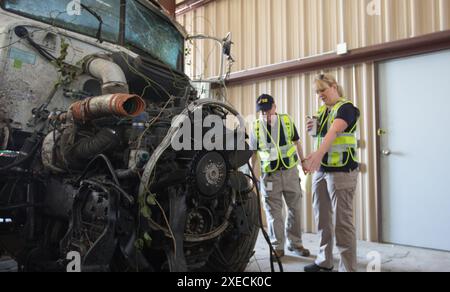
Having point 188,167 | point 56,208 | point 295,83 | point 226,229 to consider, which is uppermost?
point 295,83

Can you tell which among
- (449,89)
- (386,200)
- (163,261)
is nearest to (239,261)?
(163,261)

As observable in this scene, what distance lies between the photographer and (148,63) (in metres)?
2.55

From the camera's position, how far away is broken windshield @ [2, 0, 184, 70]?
2389 millimetres

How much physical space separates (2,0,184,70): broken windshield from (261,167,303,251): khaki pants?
154cm

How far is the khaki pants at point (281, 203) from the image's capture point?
3.43m

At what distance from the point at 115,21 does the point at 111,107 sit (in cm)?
143

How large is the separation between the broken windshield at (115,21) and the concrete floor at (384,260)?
1984 mm

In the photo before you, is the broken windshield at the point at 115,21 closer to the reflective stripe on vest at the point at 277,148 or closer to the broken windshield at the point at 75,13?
the broken windshield at the point at 75,13

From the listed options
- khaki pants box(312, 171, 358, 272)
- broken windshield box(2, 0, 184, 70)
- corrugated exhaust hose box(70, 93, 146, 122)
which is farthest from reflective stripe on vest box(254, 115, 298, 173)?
corrugated exhaust hose box(70, 93, 146, 122)

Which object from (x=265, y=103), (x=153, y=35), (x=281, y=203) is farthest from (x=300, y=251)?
(x=153, y=35)

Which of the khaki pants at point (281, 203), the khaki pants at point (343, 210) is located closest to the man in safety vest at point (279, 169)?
the khaki pants at point (281, 203)

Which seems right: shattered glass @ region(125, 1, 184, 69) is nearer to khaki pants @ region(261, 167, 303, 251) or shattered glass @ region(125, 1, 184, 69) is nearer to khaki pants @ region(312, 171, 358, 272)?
khaki pants @ region(261, 167, 303, 251)

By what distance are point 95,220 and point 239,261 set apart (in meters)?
0.99
